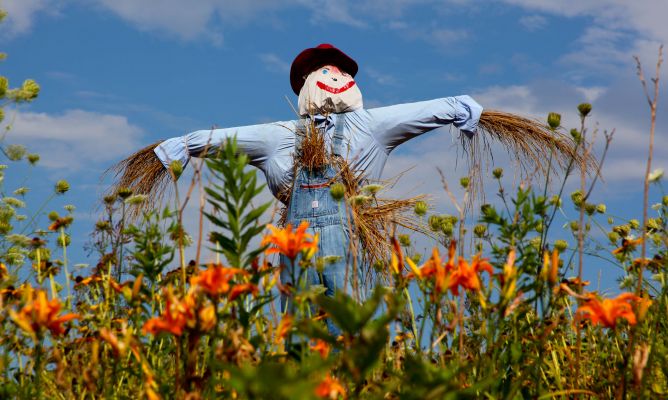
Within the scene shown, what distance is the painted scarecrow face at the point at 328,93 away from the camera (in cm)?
516

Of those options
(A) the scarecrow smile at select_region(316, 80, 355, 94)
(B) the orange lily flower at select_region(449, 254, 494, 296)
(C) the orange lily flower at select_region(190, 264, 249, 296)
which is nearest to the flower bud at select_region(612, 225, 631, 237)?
(B) the orange lily flower at select_region(449, 254, 494, 296)

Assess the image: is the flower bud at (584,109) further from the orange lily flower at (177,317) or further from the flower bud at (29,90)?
the flower bud at (29,90)

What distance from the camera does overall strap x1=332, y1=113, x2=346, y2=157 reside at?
4.90 meters

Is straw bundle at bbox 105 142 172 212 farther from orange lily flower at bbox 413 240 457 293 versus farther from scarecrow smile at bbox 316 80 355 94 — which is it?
orange lily flower at bbox 413 240 457 293

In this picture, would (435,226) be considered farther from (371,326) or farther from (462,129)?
(462,129)

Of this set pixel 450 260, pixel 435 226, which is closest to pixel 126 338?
pixel 450 260

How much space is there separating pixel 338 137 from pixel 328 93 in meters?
0.40

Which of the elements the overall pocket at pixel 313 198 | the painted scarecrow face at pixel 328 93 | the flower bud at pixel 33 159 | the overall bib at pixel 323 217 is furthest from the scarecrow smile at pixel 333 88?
the flower bud at pixel 33 159

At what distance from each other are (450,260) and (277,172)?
3.70m

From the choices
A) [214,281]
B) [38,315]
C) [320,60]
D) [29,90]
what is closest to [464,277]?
[214,281]

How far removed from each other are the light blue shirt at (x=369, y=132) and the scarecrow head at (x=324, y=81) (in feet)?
0.29

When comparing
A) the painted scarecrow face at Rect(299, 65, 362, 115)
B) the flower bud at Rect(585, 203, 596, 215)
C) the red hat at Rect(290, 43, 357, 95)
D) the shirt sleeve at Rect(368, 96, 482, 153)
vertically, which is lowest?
the flower bud at Rect(585, 203, 596, 215)

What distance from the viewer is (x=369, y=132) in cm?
505

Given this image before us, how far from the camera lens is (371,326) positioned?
3.65 feet
